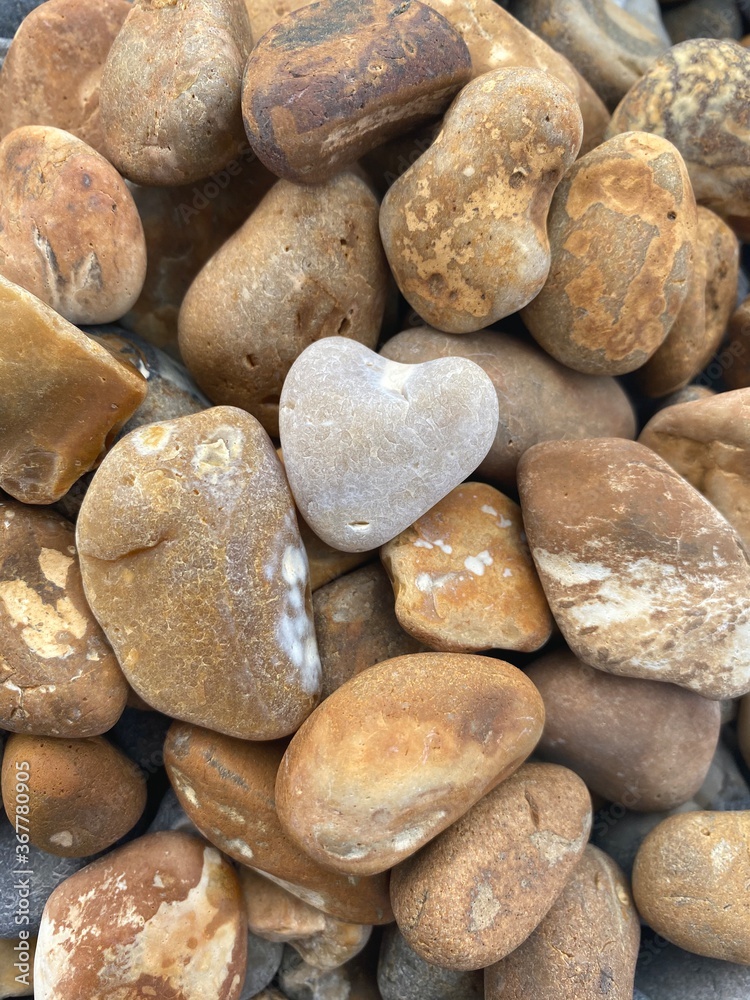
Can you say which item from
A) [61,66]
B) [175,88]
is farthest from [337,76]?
[61,66]

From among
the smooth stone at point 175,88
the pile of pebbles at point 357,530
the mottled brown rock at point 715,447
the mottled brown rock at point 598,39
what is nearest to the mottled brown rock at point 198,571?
the pile of pebbles at point 357,530

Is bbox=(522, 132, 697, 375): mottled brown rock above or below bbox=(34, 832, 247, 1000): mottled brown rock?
above

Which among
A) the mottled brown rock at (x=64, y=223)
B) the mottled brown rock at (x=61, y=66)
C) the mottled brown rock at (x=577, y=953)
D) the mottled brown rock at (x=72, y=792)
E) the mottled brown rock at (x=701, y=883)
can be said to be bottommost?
the mottled brown rock at (x=701, y=883)

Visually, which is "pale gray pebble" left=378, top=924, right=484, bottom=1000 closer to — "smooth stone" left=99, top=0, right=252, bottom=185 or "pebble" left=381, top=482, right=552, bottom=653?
"pebble" left=381, top=482, right=552, bottom=653

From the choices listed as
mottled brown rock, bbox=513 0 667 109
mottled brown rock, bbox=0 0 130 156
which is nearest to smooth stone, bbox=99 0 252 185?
mottled brown rock, bbox=0 0 130 156

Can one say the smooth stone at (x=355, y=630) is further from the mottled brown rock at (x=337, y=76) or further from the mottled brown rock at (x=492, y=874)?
the mottled brown rock at (x=337, y=76)

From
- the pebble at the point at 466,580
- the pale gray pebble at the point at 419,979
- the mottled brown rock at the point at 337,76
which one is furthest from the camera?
the pale gray pebble at the point at 419,979

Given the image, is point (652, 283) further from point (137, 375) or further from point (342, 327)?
point (137, 375)
